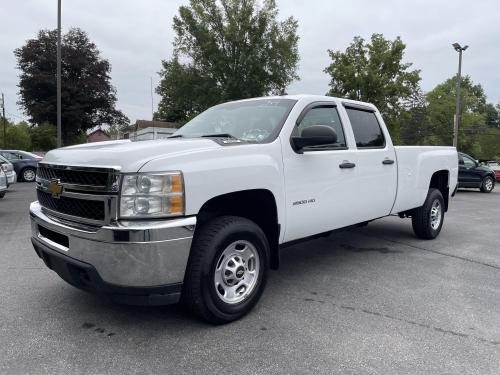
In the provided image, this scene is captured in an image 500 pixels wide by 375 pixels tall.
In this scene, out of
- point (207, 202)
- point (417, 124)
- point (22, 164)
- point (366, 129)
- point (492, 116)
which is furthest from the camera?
point (492, 116)

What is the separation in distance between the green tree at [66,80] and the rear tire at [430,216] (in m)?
31.1

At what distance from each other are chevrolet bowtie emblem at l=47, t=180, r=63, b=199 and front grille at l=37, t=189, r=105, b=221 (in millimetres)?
36

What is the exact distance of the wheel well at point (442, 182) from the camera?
6.77 m

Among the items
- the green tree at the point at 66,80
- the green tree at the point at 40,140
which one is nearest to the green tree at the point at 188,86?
the green tree at the point at 66,80

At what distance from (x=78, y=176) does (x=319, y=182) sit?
2149 mm

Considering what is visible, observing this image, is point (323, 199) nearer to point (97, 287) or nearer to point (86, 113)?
point (97, 287)

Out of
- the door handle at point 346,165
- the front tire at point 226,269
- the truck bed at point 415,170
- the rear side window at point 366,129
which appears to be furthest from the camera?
the truck bed at point 415,170

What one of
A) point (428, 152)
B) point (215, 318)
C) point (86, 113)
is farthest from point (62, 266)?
point (86, 113)

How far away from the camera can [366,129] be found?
16.9 feet

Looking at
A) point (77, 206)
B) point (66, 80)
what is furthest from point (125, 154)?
point (66, 80)

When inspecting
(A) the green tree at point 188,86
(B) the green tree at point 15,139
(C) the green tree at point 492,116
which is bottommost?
(B) the green tree at point 15,139

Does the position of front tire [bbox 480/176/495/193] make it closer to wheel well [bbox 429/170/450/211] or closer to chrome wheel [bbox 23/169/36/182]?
wheel well [bbox 429/170/450/211]

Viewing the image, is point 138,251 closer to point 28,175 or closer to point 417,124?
point 28,175

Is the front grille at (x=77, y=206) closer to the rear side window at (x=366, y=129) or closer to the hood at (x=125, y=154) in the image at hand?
the hood at (x=125, y=154)
